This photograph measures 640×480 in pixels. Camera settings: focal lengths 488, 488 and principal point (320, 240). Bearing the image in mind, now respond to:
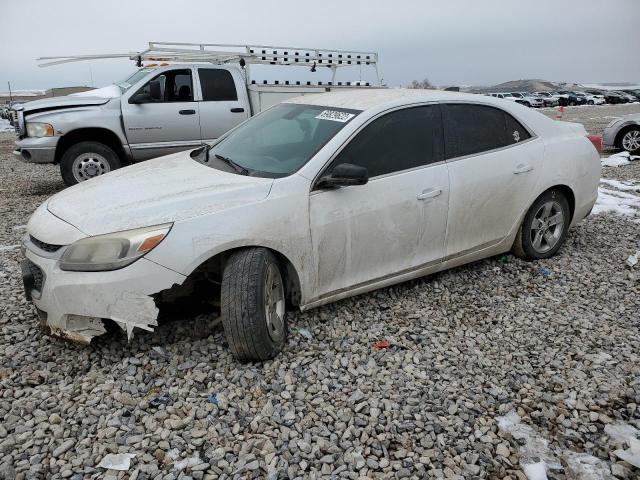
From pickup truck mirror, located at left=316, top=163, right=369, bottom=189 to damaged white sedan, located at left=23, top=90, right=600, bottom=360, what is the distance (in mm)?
14

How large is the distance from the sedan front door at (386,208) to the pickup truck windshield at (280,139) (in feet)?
0.72

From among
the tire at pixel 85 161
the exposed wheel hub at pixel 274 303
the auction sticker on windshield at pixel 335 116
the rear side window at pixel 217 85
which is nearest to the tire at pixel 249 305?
the exposed wheel hub at pixel 274 303

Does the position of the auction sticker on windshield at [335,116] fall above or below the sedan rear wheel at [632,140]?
above

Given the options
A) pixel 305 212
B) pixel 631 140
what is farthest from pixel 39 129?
pixel 631 140

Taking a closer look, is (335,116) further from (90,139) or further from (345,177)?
(90,139)

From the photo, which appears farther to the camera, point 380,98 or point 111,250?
point 380,98

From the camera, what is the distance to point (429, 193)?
3539mm

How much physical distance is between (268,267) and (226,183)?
2.04 feet

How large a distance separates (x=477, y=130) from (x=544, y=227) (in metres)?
1.20

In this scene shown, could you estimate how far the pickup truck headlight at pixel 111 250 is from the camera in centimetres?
264

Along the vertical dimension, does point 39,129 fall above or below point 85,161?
above

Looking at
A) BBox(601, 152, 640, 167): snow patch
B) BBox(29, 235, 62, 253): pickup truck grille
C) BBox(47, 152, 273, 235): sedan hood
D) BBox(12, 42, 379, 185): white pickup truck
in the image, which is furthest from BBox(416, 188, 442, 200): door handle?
BBox(601, 152, 640, 167): snow patch

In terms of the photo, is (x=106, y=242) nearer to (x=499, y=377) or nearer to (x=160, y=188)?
(x=160, y=188)

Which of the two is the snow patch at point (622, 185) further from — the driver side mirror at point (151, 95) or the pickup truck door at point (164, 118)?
the driver side mirror at point (151, 95)
